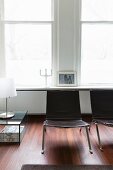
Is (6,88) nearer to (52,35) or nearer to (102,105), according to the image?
(102,105)

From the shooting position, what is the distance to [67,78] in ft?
16.5

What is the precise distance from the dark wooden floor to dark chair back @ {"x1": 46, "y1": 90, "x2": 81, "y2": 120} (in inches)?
15.3

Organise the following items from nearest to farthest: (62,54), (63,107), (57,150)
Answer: (57,150), (63,107), (62,54)

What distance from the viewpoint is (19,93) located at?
4980mm

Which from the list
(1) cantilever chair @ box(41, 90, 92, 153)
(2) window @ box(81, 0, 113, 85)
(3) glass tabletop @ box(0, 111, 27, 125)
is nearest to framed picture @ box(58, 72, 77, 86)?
(2) window @ box(81, 0, 113, 85)

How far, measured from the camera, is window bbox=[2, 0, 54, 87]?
497cm

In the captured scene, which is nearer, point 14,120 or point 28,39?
point 14,120

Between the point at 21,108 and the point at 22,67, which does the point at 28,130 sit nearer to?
the point at 21,108

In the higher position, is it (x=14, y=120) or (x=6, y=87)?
(x=6, y=87)

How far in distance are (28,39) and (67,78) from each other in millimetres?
1226

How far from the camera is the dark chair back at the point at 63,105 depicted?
3807mm

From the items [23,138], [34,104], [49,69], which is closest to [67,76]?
[49,69]

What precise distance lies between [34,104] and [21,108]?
303 mm

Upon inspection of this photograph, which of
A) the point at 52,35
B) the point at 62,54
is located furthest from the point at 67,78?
the point at 52,35
